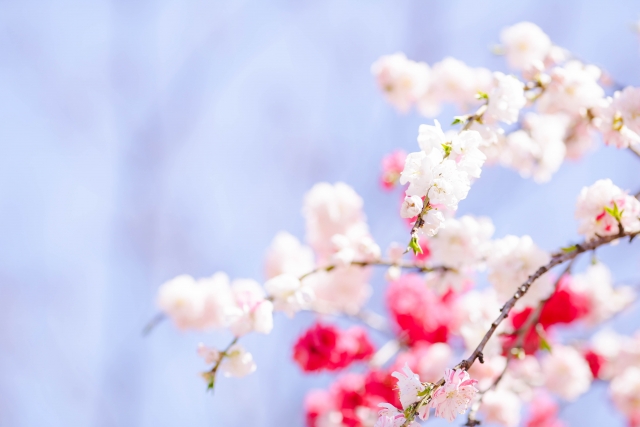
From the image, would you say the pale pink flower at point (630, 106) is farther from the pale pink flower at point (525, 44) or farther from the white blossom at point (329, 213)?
the white blossom at point (329, 213)

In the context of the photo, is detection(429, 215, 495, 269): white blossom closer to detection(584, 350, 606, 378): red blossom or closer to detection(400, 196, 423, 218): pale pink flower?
detection(400, 196, 423, 218): pale pink flower

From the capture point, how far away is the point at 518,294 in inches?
40.8

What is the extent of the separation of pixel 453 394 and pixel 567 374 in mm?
1797

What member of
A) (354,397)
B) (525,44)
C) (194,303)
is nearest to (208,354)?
(194,303)

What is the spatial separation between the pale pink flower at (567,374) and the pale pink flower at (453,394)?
1688mm

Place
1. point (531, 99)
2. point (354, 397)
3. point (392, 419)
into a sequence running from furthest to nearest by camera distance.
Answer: point (354, 397)
point (531, 99)
point (392, 419)

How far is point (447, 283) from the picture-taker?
1629 mm

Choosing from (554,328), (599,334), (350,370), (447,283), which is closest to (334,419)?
(350,370)

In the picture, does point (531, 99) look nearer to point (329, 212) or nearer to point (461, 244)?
point (461, 244)

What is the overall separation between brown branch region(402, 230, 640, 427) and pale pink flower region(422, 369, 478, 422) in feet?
0.05

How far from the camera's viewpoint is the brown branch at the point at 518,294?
35.0 inches

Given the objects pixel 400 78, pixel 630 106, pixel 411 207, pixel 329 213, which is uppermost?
pixel 400 78

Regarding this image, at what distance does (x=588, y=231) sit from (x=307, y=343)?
3.88 ft

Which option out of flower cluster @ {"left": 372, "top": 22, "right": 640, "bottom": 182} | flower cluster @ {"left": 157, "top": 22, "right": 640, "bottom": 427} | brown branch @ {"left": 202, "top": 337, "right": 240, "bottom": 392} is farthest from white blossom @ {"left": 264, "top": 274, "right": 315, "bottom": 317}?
flower cluster @ {"left": 372, "top": 22, "right": 640, "bottom": 182}
